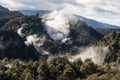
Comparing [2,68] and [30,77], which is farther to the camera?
[2,68]

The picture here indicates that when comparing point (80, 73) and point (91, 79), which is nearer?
point (91, 79)

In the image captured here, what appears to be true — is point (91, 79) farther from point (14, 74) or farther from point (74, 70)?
point (14, 74)

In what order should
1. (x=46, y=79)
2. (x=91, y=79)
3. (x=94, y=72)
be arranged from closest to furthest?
(x=91, y=79)
(x=46, y=79)
(x=94, y=72)

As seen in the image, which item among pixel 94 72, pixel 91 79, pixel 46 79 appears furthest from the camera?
pixel 94 72

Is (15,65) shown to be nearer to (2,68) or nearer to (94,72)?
(2,68)

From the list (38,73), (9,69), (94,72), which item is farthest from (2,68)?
(94,72)

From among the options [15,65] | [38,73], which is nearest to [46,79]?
[38,73]

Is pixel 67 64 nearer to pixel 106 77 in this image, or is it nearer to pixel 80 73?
pixel 80 73
